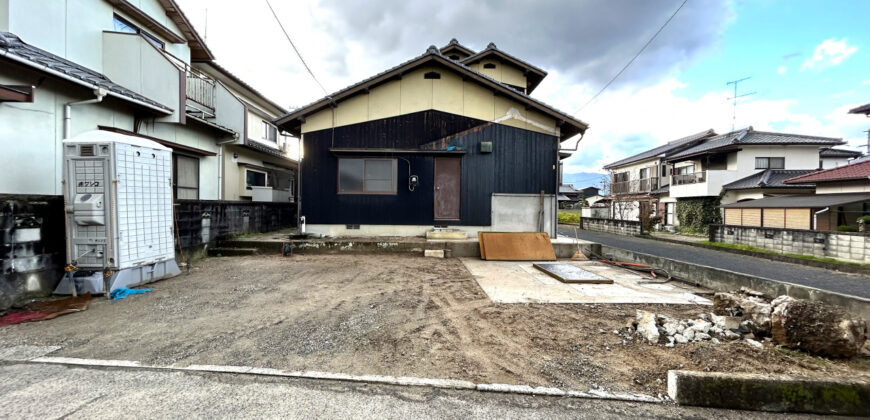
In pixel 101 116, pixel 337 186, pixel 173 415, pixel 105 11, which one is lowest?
pixel 173 415

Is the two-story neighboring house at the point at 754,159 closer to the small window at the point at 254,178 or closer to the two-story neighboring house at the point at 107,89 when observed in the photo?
the small window at the point at 254,178

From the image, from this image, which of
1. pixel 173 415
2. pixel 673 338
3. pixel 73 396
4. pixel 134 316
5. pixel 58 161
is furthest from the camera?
pixel 58 161

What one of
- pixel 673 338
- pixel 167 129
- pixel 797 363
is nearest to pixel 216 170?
pixel 167 129

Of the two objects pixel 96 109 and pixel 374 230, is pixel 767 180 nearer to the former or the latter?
pixel 374 230

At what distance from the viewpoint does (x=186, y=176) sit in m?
8.37

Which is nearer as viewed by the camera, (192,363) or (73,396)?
(73,396)

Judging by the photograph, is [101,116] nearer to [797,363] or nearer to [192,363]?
[192,363]

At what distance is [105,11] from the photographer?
251 inches

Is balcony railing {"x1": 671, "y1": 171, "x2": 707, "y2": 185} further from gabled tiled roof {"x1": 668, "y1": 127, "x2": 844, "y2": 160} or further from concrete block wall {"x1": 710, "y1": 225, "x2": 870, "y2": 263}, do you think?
concrete block wall {"x1": 710, "y1": 225, "x2": 870, "y2": 263}

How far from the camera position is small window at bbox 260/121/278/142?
44.0ft

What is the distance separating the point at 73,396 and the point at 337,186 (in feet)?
23.3

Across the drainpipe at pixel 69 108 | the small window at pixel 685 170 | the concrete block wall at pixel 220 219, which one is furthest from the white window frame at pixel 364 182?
the small window at pixel 685 170

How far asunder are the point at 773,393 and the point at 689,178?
2187 cm

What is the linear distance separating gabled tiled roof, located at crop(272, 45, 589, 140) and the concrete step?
359 cm
